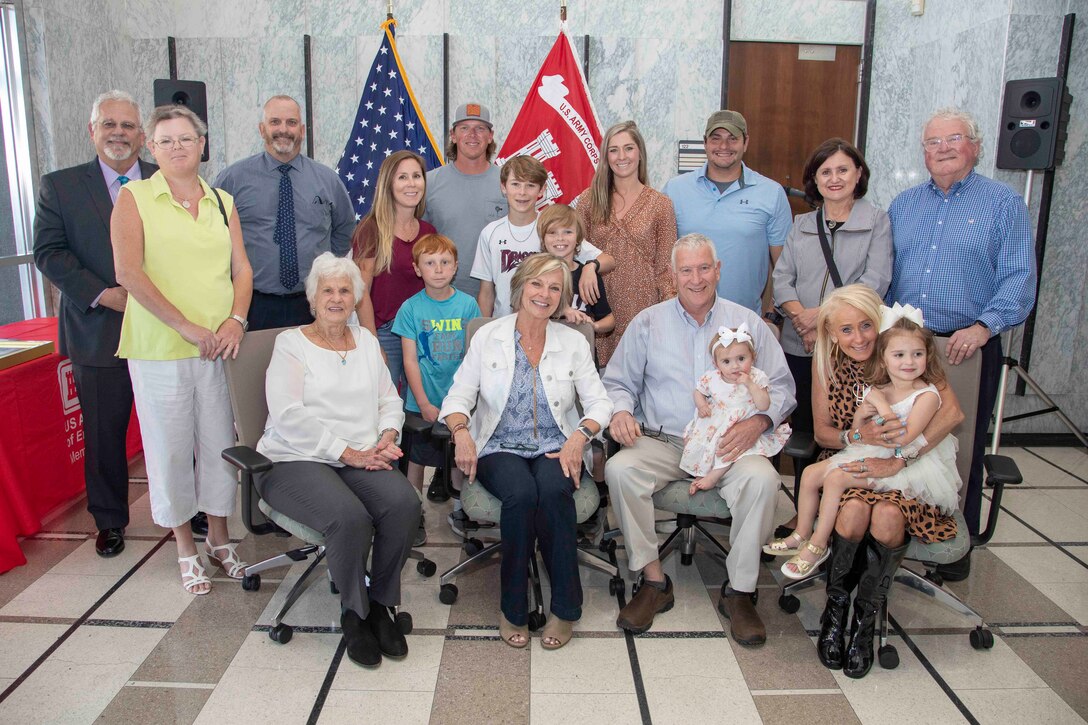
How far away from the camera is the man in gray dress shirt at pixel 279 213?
3.35 m

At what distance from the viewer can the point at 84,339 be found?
309 cm

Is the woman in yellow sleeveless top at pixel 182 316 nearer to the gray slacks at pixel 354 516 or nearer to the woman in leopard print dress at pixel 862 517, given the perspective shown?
the gray slacks at pixel 354 516

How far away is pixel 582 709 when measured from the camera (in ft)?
7.46

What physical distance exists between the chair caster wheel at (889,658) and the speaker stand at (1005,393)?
162cm

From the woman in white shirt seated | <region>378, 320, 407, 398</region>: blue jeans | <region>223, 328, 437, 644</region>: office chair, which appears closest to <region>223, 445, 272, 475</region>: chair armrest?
<region>223, 328, 437, 644</region>: office chair

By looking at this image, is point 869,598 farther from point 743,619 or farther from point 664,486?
point 664,486

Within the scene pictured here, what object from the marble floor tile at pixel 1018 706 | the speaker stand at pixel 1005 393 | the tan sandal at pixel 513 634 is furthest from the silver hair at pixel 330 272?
Result: the speaker stand at pixel 1005 393

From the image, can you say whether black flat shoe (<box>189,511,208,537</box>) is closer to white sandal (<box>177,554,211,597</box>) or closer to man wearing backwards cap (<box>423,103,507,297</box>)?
white sandal (<box>177,554,211,597</box>)

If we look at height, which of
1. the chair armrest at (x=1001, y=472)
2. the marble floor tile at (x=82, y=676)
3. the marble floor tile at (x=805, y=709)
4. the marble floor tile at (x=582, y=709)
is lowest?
the marble floor tile at (x=82, y=676)

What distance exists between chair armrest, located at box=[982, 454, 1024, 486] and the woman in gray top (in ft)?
2.65

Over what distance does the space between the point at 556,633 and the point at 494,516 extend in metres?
0.43

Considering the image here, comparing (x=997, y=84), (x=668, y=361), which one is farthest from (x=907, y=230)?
(x=997, y=84)

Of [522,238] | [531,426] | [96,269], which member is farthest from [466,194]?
[96,269]

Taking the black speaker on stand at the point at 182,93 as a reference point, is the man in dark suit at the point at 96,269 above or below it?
below
